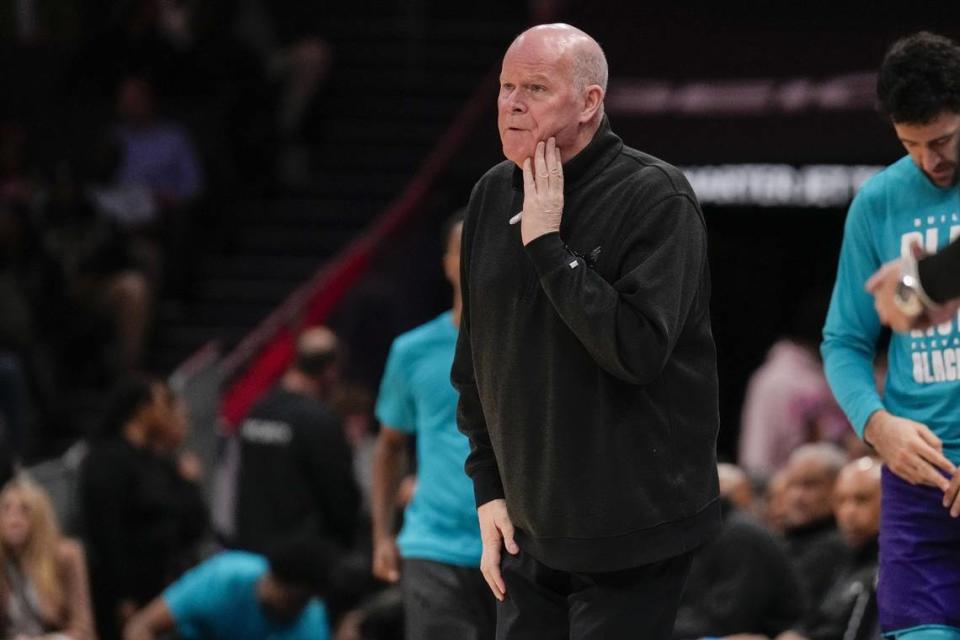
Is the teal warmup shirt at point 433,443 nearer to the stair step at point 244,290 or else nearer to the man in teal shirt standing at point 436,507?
the man in teal shirt standing at point 436,507

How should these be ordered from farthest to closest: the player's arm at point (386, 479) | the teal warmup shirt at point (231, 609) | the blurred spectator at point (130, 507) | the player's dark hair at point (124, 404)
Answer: the player's dark hair at point (124, 404)
the blurred spectator at point (130, 507)
the teal warmup shirt at point (231, 609)
the player's arm at point (386, 479)

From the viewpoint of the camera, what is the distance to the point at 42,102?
14.9 meters

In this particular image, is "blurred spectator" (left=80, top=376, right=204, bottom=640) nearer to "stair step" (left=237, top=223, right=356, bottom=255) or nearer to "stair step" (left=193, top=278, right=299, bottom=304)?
"stair step" (left=193, top=278, right=299, bottom=304)

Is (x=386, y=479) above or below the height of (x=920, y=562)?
below

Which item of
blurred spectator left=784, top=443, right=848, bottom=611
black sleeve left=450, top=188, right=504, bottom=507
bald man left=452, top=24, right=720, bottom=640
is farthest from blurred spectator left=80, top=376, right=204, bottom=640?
bald man left=452, top=24, right=720, bottom=640

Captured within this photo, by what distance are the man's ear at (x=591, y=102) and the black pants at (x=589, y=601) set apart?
964 mm

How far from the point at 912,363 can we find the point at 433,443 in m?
2.02

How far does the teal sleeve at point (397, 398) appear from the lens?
645 cm

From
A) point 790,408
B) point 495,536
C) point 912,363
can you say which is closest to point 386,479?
point 495,536

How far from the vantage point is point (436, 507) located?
6078 millimetres

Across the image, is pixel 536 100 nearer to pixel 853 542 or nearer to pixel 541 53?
pixel 541 53

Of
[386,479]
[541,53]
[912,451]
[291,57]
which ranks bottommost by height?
[386,479]

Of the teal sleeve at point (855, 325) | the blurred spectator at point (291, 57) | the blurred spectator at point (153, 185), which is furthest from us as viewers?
the blurred spectator at point (291, 57)

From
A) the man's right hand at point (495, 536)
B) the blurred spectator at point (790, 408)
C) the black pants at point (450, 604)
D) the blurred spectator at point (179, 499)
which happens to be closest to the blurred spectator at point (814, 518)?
the blurred spectator at point (790, 408)
